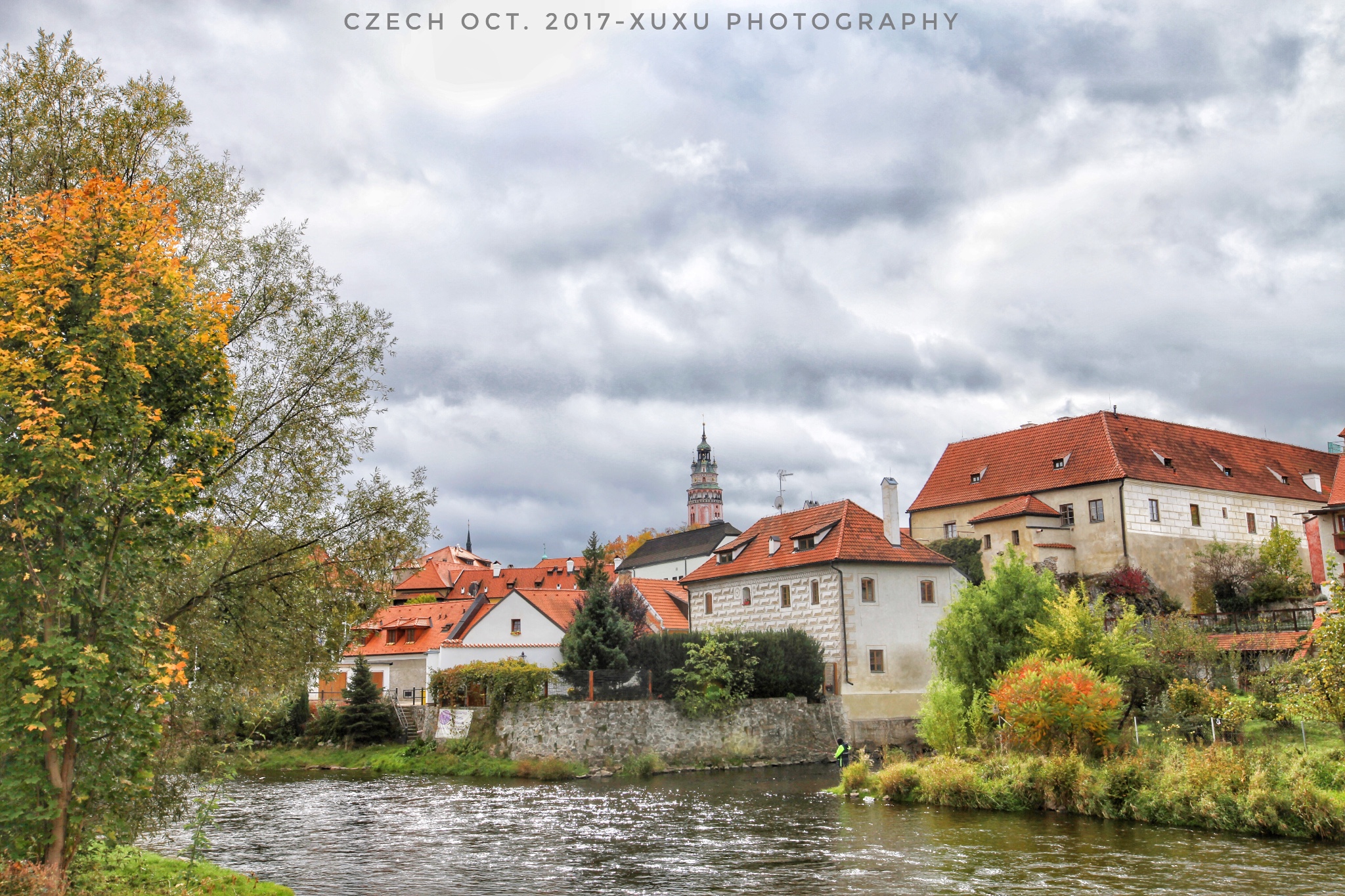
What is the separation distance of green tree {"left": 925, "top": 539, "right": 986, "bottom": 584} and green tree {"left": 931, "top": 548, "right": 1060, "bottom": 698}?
1777 cm

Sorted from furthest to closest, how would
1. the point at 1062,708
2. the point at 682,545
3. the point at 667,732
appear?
the point at 682,545 → the point at 667,732 → the point at 1062,708

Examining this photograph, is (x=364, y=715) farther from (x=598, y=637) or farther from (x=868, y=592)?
(x=868, y=592)

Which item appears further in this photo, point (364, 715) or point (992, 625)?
point (364, 715)

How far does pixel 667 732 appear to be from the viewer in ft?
121

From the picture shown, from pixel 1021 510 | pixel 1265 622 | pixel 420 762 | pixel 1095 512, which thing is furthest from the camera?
pixel 1021 510

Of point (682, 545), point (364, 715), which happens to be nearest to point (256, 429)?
point (364, 715)

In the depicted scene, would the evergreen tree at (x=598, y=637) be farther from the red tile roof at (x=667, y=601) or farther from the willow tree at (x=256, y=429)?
the willow tree at (x=256, y=429)

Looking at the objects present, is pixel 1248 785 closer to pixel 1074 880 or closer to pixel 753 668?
pixel 1074 880

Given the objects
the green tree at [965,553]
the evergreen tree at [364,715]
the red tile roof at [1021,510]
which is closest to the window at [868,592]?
the green tree at [965,553]

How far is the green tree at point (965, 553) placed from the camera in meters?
47.7

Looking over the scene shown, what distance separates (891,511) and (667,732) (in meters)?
13.5

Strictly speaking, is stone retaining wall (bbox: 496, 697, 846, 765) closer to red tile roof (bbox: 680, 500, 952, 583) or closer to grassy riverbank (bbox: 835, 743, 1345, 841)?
red tile roof (bbox: 680, 500, 952, 583)

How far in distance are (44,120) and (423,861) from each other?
1374cm

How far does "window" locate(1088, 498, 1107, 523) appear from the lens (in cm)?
4725
